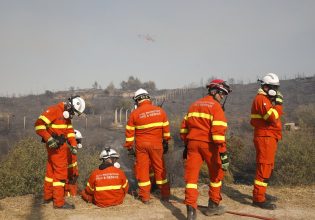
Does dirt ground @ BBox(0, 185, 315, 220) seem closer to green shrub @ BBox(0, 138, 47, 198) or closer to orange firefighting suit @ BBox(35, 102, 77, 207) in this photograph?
orange firefighting suit @ BBox(35, 102, 77, 207)

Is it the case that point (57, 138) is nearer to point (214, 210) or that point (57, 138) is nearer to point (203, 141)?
A: point (203, 141)

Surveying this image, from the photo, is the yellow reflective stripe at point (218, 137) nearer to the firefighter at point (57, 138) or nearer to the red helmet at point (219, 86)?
the red helmet at point (219, 86)

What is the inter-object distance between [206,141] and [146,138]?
173cm

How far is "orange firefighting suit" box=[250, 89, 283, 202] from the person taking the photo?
7.72 metres

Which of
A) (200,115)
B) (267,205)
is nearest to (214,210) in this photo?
(267,205)

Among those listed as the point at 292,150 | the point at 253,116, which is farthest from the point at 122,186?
the point at 292,150

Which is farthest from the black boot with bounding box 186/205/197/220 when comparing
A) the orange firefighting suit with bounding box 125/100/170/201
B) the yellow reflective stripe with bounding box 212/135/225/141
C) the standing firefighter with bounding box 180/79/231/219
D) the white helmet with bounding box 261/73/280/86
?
the white helmet with bounding box 261/73/280/86

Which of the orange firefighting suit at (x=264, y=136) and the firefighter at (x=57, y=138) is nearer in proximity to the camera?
the orange firefighting suit at (x=264, y=136)

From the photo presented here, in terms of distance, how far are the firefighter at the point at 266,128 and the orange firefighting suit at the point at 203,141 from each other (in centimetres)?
102

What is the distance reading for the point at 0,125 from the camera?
70.3 meters

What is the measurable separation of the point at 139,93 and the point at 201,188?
2.94 m

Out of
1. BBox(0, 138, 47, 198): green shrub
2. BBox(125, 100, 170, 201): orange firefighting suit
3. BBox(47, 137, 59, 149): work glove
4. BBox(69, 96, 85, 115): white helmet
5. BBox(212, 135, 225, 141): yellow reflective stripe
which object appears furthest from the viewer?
BBox(0, 138, 47, 198): green shrub

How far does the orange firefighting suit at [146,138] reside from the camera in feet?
27.7

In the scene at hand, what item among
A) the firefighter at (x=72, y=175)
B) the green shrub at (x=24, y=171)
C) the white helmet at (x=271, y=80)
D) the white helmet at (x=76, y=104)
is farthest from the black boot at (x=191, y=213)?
the green shrub at (x=24, y=171)
